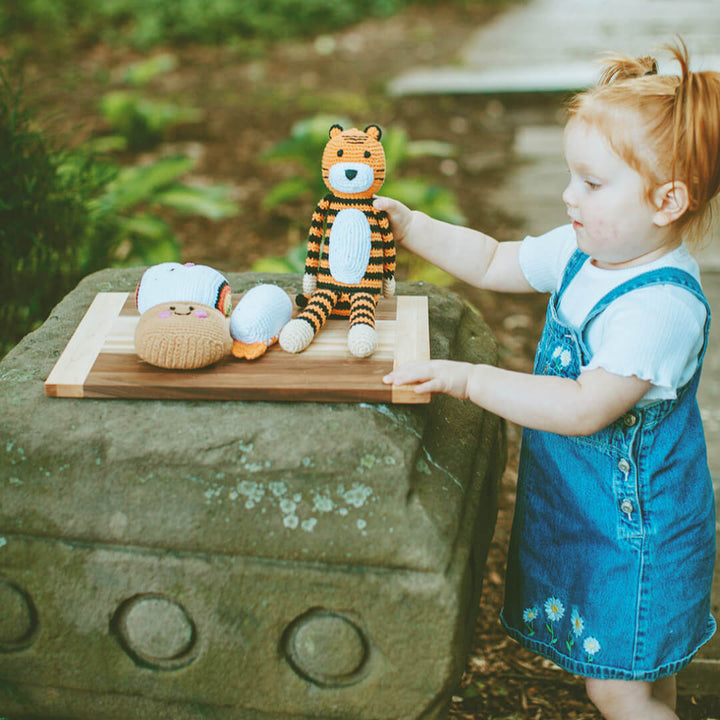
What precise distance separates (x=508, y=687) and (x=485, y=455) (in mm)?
796

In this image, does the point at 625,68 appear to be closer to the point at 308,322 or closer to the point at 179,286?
the point at 308,322

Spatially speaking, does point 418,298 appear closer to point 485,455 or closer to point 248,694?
point 485,455

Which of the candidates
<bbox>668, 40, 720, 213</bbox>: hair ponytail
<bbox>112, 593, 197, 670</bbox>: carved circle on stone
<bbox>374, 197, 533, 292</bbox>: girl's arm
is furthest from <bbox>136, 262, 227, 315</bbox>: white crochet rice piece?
<bbox>668, 40, 720, 213</bbox>: hair ponytail

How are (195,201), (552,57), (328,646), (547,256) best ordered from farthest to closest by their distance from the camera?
(552,57)
(195,201)
(547,256)
(328,646)

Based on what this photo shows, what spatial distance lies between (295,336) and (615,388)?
62 centimetres

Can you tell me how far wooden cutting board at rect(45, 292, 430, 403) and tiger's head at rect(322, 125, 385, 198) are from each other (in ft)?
0.98

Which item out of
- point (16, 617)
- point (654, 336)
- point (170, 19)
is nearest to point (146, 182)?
point (16, 617)

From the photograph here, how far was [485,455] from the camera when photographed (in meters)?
1.79

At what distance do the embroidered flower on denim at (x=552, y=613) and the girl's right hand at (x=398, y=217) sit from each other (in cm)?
88

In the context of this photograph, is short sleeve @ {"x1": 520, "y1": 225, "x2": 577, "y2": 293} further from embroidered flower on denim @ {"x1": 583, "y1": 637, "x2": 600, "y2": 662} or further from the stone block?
embroidered flower on denim @ {"x1": 583, "y1": 637, "x2": 600, "y2": 662}

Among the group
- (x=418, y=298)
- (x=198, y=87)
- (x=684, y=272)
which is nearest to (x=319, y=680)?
(x=418, y=298)

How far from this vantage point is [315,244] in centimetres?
178

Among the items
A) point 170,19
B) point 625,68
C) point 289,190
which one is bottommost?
point 289,190

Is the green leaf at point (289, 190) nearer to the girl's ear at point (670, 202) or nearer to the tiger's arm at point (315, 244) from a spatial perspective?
the tiger's arm at point (315, 244)
